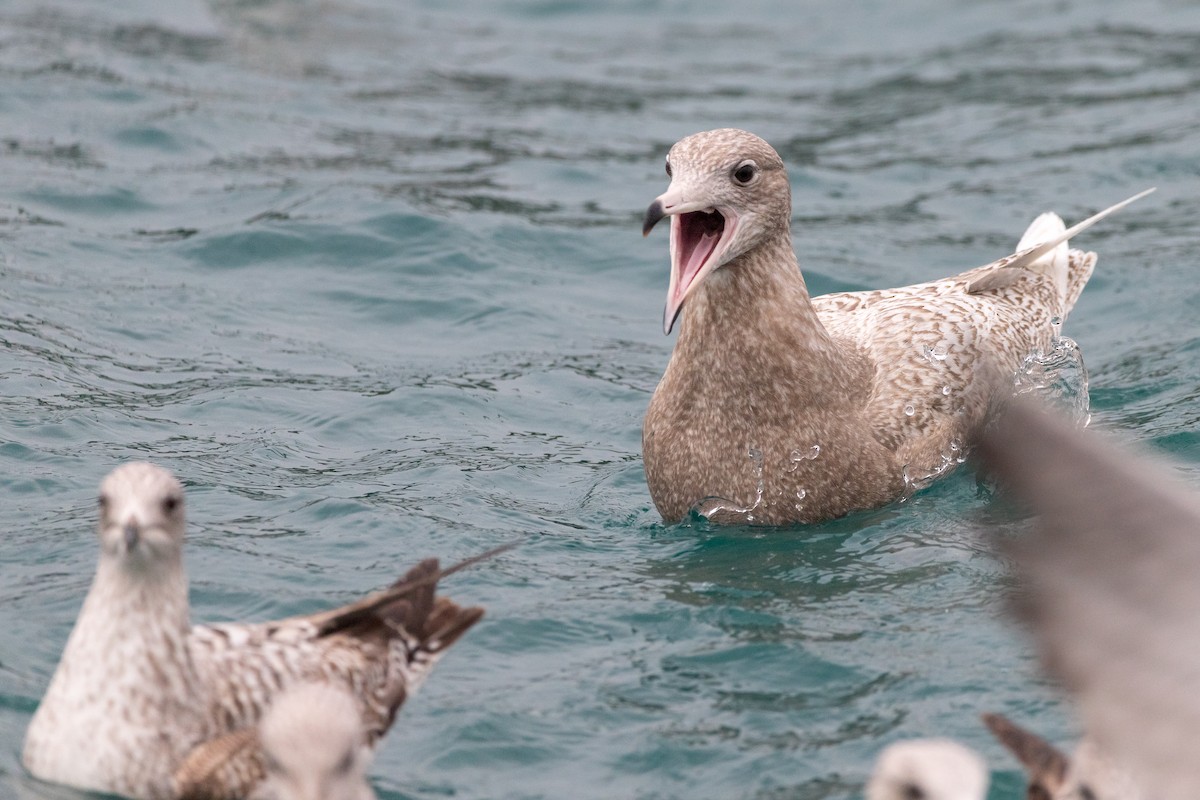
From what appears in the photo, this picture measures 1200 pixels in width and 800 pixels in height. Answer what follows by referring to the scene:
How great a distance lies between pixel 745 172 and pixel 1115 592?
295 centimetres

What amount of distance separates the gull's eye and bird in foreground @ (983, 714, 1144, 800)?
115 inches

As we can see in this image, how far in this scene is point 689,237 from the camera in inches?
319

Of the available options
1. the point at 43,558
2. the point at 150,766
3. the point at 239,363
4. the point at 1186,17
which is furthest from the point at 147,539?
the point at 1186,17

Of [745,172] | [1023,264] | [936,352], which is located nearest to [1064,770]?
[745,172]

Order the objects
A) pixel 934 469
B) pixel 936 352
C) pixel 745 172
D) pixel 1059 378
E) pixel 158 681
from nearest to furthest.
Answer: pixel 158 681 < pixel 745 172 < pixel 934 469 < pixel 936 352 < pixel 1059 378

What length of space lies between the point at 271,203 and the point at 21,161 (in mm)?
Answer: 2031

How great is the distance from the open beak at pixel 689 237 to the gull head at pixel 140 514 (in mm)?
2238

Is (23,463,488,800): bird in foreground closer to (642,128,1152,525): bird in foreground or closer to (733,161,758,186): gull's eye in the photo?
(642,128,1152,525): bird in foreground

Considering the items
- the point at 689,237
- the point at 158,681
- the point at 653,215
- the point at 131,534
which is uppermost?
the point at 653,215

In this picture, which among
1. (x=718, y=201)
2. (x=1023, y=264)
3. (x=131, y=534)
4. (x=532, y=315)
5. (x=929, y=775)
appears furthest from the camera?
(x=532, y=315)

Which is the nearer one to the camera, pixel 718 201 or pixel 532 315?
pixel 718 201

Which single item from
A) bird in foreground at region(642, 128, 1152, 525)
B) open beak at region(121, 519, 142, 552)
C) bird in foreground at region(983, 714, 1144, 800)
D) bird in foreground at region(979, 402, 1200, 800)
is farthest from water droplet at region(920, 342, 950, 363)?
open beak at region(121, 519, 142, 552)

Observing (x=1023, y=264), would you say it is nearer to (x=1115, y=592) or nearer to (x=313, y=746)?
(x=1115, y=592)

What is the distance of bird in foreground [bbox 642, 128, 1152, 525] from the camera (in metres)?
7.88
